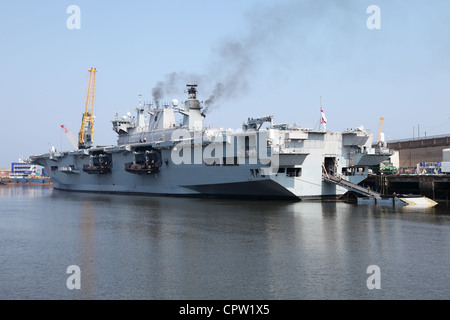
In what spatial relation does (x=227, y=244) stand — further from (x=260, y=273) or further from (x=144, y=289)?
(x=144, y=289)

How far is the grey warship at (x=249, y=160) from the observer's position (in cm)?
2836

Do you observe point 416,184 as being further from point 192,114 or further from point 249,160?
point 192,114

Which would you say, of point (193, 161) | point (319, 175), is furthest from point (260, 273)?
point (193, 161)

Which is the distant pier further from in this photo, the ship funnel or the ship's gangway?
the ship funnel

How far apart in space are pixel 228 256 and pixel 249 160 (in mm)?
16084

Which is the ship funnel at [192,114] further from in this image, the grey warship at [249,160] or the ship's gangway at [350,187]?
the ship's gangway at [350,187]

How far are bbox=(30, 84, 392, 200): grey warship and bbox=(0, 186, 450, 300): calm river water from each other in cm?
669

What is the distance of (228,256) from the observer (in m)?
12.9

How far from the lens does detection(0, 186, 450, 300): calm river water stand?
9836mm

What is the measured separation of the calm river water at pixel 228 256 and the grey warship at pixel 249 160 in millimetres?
6692
